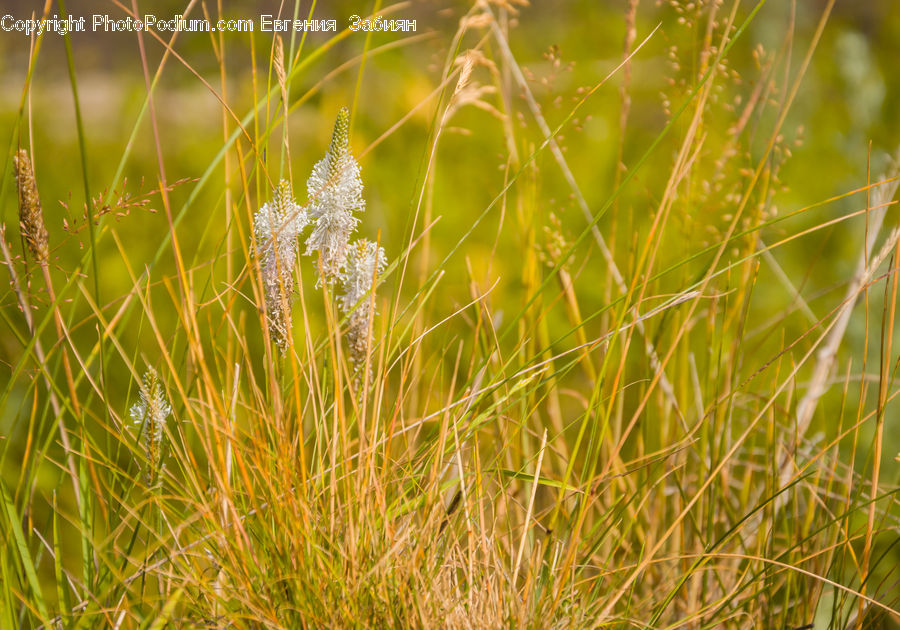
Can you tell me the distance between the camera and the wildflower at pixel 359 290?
523 millimetres

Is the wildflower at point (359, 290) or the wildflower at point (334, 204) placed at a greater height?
the wildflower at point (334, 204)

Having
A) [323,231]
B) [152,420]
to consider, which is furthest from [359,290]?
[152,420]

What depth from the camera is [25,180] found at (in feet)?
1.50

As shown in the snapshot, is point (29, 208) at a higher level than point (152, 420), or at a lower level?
higher

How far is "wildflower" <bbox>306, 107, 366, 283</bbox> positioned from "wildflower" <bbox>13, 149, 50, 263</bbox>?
0.17 m

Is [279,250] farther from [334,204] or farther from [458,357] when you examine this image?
[458,357]

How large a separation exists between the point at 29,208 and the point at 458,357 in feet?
1.05

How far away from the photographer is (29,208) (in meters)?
0.46

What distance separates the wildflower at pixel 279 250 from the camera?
0.47m

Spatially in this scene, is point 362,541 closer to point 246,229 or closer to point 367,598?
point 367,598

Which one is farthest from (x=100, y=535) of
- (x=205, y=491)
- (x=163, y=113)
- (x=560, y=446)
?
(x=163, y=113)

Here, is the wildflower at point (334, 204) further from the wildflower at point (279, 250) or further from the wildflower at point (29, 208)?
the wildflower at point (29, 208)

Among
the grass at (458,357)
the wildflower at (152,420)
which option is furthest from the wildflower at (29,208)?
the wildflower at (152,420)

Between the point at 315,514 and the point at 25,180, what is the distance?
286 millimetres
